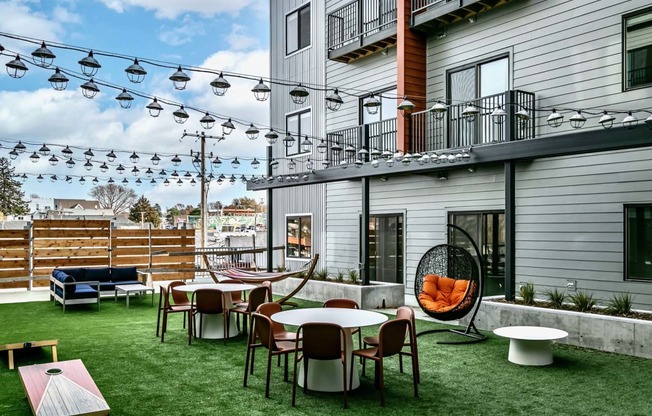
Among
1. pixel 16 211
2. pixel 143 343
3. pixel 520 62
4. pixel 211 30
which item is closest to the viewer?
pixel 143 343

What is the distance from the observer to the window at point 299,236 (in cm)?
1532

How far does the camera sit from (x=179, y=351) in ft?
23.9

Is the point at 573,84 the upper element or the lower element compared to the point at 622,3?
lower

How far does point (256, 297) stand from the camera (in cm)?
802

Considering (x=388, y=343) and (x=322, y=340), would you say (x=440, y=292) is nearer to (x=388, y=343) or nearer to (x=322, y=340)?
(x=388, y=343)

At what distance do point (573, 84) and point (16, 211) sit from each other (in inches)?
1488

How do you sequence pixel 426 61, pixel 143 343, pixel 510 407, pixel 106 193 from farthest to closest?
1. pixel 106 193
2. pixel 426 61
3. pixel 143 343
4. pixel 510 407

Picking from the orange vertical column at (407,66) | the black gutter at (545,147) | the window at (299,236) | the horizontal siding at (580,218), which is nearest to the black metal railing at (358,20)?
the orange vertical column at (407,66)

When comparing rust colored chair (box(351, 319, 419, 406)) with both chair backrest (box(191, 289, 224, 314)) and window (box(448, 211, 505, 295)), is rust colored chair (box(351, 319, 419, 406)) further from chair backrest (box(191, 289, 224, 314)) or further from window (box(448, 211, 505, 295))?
window (box(448, 211, 505, 295))

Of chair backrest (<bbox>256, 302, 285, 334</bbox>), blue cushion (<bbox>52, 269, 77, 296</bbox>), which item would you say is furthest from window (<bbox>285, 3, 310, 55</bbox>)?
chair backrest (<bbox>256, 302, 285, 334</bbox>)

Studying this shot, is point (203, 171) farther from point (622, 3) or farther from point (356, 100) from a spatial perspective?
point (622, 3)

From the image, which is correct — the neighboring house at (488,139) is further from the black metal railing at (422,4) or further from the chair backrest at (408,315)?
the chair backrest at (408,315)

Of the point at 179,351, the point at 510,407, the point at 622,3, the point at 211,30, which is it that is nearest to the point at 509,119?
the point at 622,3

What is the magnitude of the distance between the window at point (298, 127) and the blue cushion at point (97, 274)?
5883mm
